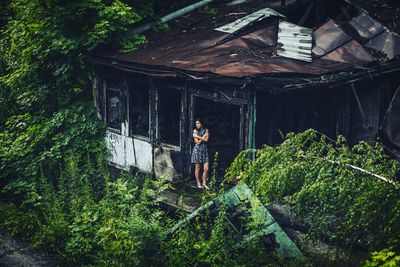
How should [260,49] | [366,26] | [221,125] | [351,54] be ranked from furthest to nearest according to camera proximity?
[221,125] < [366,26] < [260,49] < [351,54]

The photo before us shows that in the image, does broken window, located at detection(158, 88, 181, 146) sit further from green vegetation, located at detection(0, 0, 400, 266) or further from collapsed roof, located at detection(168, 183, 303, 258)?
collapsed roof, located at detection(168, 183, 303, 258)

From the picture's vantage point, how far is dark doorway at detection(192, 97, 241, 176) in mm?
16734

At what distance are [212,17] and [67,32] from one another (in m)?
4.22

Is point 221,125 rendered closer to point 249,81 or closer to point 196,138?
point 196,138

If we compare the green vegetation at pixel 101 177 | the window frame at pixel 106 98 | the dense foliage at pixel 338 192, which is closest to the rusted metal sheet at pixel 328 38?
the green vegetation at pixel 101 177

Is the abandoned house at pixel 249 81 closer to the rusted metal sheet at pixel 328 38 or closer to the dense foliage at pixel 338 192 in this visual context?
the rusted metal sheet at pixel 328 38

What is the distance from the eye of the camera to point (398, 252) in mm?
8445

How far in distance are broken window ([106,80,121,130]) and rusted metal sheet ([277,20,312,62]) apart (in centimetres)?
494

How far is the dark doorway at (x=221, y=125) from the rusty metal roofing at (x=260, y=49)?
1843 millimetres

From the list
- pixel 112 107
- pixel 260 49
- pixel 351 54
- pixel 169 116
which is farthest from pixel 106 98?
pixel 351 54

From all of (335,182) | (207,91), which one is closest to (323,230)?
(335,182)

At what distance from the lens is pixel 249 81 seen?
12516 mm

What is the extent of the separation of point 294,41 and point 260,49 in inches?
35.6

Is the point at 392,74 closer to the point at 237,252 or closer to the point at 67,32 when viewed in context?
the point at 237,252
